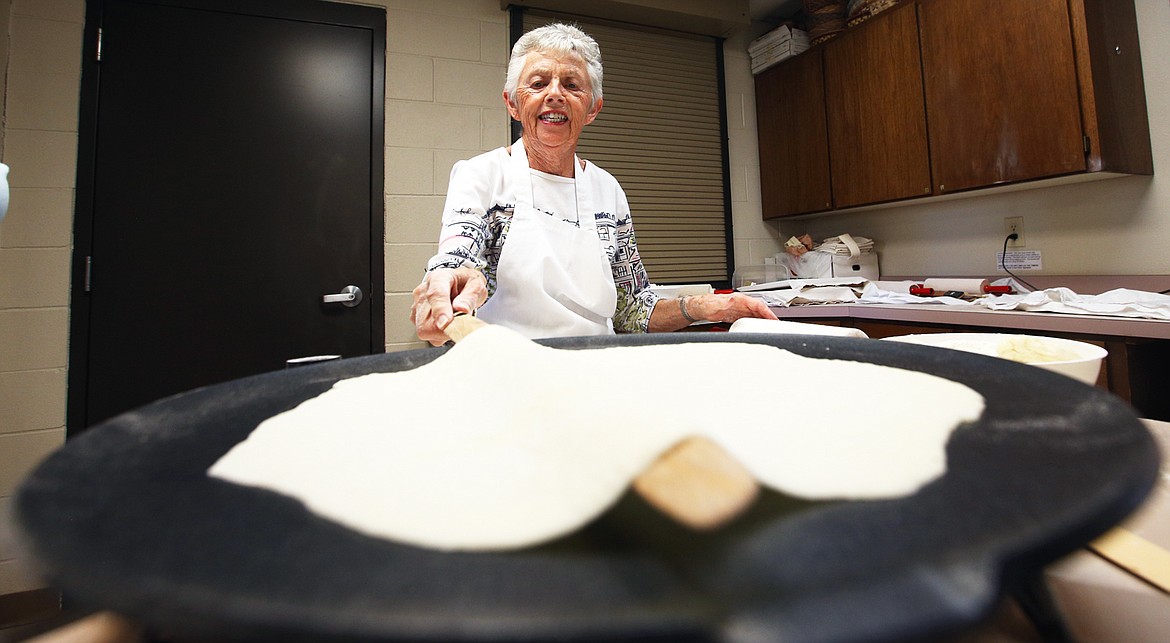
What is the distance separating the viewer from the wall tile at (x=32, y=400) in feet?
5.93

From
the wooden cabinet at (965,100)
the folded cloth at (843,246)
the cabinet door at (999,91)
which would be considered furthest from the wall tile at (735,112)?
the cabinet door at (999,91)

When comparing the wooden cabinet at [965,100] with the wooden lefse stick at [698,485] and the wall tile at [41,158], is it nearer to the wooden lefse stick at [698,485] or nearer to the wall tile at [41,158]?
the wooden lefse stick at [698,485]

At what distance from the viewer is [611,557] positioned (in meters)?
0.19

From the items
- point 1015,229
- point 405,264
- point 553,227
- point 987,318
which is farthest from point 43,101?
point 1015,229

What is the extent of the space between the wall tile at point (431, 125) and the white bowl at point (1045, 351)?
2.19 metres

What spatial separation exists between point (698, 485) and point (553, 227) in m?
1.19

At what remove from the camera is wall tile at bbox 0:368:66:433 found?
1.81 metres

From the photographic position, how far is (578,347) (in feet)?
2.13

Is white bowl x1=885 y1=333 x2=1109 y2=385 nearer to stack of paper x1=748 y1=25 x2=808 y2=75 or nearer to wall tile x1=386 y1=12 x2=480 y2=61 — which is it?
wall tile x1=386 y1=12 x2=480 y2=61

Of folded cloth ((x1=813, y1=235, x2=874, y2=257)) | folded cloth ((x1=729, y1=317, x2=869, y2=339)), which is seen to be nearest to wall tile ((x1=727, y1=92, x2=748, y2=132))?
folded cloth ((x1=813, y1=235, x2=874, y2=257))

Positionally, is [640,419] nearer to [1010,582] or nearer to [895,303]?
[1010,582]

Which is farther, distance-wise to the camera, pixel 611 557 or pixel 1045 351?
pixel 1045 351

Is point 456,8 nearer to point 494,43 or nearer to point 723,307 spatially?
point 494,43

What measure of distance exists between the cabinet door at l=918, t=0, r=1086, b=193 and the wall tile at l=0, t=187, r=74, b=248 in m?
3.40
